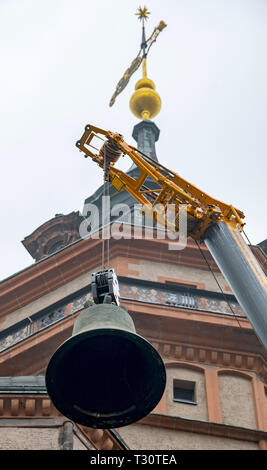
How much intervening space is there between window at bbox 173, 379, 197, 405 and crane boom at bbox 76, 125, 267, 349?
6213 mm

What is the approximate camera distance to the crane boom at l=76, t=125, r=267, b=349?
55.5 ft

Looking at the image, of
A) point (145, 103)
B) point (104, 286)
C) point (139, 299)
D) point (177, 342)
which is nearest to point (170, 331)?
point (177, 342)

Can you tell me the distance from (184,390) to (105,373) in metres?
14.2

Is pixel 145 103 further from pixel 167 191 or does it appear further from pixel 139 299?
pixel 167 191

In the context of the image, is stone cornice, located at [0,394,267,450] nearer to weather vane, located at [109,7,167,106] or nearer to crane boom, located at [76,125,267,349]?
crane boom, located at [76,125,267,349]

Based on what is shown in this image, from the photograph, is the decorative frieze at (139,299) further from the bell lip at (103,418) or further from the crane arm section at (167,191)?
the bell lip at (103,418)

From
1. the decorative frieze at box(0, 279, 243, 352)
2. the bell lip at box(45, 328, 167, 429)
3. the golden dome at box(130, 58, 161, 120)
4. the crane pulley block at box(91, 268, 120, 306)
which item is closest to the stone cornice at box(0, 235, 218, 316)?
the decorative frieze at box(0, 279, 243, 352)

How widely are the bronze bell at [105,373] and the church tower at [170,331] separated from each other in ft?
30.0

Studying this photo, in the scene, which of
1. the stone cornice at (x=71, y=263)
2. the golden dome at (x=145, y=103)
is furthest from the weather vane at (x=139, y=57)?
the stone cornice at (x=71, y=263)

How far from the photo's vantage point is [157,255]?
29156 millimetres

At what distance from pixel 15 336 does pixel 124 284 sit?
3.44m

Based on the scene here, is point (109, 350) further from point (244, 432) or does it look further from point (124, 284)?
point (124, 284)

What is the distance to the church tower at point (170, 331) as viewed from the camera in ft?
78.4
